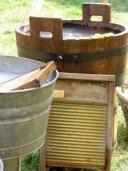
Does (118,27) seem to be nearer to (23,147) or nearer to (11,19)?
(23,147)

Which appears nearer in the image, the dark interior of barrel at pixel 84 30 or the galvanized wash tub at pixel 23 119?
the galvanized wash tub at pixel 23 119

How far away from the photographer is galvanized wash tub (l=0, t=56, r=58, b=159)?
2.19 m

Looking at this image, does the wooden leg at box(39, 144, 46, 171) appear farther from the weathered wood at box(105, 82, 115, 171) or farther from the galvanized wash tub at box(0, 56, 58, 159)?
the galvanized wash tub at box(0, 56, 58, 159)

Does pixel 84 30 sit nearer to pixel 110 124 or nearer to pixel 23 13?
pixel 110 124

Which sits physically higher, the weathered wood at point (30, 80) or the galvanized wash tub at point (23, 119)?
the weathered wood at point (30, 80)

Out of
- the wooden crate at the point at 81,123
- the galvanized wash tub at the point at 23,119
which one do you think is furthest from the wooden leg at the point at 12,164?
the wooden crate at the point at 81,123

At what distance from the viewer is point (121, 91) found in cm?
422

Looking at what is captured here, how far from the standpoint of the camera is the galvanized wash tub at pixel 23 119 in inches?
86.2

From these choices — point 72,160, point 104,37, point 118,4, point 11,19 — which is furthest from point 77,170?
point 118,4

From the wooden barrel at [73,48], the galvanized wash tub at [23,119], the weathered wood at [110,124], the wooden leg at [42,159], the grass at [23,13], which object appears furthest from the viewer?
the grass at [23,13]

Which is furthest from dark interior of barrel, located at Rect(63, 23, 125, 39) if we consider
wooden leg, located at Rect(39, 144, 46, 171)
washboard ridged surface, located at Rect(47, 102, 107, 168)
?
wooden leg, located at Rect(39, 144, 46, 171)

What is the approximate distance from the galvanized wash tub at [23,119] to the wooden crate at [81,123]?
2.70 ft

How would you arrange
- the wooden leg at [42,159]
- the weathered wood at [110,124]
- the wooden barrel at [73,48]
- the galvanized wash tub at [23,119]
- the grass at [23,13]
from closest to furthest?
the galvanized wash tub at [23,119]
the wooden barrel at [73,48]
the weathered wood at [110,124]
the wooden leg at [42,159]
the grass at [23,13]

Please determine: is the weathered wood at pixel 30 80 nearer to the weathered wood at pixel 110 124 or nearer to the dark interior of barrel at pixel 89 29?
the weathered wood at pixel 110 124
